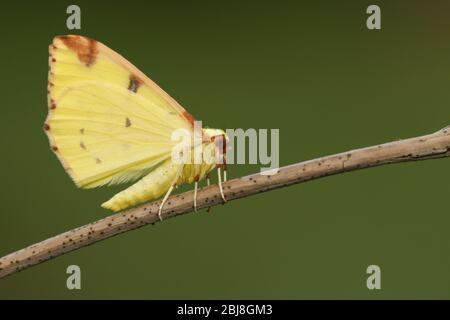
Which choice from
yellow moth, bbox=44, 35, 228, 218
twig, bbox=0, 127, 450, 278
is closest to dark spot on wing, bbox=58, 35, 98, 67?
yellow moth, bbox=44, 35, 228, 218

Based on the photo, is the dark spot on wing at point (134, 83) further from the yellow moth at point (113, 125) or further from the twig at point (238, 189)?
the twig at point (238, 189)

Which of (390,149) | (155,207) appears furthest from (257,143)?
(390,149)

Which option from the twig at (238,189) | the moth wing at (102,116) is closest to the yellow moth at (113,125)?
the moth wing at (102,116)

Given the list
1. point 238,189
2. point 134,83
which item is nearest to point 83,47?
point 134,83

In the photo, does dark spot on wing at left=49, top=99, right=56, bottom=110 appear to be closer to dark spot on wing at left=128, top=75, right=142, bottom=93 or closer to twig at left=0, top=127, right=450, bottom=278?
dark spot on wing at left=128, top=75, right=142, bottom=93

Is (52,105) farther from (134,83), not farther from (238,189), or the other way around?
(238,189)

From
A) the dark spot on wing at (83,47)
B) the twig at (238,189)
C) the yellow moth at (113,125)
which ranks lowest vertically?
the twig at (238,189)

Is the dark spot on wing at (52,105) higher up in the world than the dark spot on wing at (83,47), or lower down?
lower down
